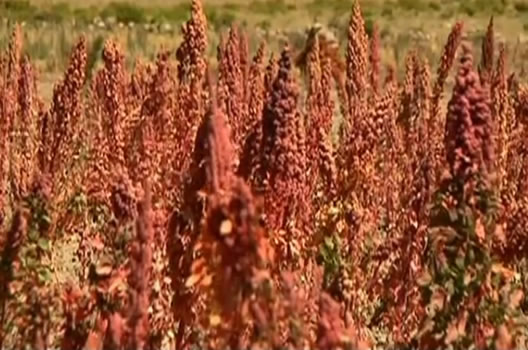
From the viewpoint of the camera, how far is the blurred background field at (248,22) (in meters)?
23.5

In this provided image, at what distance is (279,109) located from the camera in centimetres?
494

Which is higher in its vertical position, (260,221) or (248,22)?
(260,221)

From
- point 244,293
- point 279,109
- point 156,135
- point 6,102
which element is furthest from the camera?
point 6,102

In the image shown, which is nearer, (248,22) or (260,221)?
(260,221)

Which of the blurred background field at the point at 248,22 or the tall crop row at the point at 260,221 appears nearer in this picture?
the tall crop row at the point at 260,221

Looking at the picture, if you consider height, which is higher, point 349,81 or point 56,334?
point 349,81

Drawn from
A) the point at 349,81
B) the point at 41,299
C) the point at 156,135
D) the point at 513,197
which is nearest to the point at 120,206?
the point at 41,299

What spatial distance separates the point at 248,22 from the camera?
36062 millimetres

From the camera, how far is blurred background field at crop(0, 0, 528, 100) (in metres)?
23.5

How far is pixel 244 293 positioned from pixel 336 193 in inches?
112

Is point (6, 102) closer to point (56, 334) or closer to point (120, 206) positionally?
point (56, 334)

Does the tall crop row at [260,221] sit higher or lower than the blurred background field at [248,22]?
higher

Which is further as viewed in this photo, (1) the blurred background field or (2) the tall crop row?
(1) the blurred background field

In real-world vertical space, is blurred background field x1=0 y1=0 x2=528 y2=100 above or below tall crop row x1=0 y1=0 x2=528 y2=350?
below
